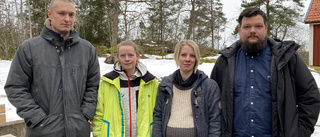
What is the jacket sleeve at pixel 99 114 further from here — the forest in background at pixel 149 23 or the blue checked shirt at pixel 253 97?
the forest in background at pixel 149 23

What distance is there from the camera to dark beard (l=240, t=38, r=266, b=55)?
2293 millimetres

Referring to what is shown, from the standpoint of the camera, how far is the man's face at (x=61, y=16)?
237cm

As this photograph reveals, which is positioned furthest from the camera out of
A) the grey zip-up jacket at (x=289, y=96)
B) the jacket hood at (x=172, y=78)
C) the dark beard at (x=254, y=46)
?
the jacket hood at (x=172, y=78)

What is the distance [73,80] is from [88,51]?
14.2 inches

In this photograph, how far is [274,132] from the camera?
7.13ft

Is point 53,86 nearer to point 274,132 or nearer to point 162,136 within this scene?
point 162,136

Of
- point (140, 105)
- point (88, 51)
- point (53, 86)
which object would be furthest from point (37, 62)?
point (140, 105)

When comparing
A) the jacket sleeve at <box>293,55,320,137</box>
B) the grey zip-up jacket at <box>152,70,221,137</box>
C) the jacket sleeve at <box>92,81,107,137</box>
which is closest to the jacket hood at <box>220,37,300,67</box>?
the jacket sleeve at <box>293,55,320,137</box>

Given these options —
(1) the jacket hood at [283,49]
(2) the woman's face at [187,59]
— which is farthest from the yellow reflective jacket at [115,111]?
(1) the jacket hood at [283,49]

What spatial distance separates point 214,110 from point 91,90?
4.22ft

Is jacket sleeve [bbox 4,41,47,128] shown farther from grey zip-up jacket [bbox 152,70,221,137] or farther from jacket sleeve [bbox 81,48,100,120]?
grey zip-up jacket [bbox 152,70,221,137]

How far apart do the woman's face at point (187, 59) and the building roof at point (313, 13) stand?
53.3 ft

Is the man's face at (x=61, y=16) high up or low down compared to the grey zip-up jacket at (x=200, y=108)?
up

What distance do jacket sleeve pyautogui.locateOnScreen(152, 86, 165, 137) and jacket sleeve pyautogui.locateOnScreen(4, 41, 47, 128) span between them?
1.05 m
